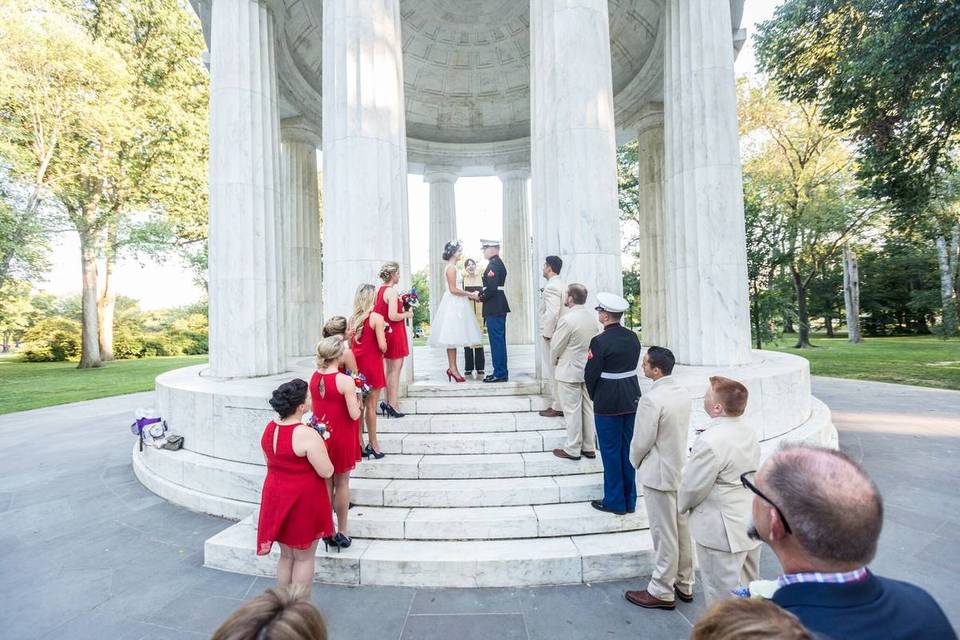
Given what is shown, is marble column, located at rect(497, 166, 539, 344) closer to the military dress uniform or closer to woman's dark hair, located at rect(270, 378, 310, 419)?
the military dress uniform

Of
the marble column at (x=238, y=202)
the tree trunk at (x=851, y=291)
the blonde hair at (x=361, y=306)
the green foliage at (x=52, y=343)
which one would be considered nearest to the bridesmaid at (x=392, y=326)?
the blonde hair at (x=361, y=306)

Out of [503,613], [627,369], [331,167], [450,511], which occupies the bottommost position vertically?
[503,613]

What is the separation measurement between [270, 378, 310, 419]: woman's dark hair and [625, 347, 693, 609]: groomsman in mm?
2904

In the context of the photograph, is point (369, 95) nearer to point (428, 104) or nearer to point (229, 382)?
point (229, 382)

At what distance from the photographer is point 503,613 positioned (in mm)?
3865

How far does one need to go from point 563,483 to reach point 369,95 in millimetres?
7043

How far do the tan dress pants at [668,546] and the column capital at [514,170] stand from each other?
16.1 m

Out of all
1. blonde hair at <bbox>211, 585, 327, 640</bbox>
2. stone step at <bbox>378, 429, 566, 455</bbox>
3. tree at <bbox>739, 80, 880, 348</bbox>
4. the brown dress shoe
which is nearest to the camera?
blonde hair at <bbox>211, 585, 327, 640</bbox>

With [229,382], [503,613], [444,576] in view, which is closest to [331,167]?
[229,382]

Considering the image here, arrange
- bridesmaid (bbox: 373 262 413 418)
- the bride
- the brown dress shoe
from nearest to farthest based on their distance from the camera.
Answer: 1. the brown dress shoe
2. bridesmaid (bbox: 373 262 413 418)
3. the bride

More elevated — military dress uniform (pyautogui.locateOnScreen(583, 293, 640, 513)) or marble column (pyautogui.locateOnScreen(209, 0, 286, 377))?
marble column (pyautogui.locateOnScreen(209, 0, 286, 377))

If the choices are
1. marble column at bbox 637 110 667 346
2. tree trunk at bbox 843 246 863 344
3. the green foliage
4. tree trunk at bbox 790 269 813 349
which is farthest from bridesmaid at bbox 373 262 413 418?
the green foliage

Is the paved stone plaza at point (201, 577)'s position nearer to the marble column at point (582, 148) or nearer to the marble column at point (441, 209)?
the marble column at point (582, 148)

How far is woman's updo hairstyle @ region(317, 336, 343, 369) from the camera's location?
4195 mm
